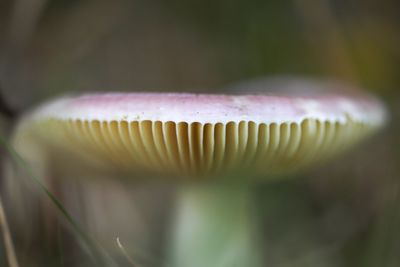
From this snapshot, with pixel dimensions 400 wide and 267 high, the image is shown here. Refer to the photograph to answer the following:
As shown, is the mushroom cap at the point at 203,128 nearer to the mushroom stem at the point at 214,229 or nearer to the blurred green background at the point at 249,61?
the mushroom stem at the point at 214,229

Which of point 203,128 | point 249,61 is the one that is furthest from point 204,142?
point 249,61

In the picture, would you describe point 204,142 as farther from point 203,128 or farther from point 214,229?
point 214,229

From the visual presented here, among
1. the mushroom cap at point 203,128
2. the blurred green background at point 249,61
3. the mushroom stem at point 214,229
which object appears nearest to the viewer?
the mushroom cap at point 203,128

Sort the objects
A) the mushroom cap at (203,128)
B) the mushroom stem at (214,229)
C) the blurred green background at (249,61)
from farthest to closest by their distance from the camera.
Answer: the blurred green background at (249,61) < the mushroom stem at (214,229) < the mushroom cap at (203,128)

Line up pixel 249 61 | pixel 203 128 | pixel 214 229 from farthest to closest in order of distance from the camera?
1. pixel 249 61
2. pixel 214 229
3. pixel 203 128

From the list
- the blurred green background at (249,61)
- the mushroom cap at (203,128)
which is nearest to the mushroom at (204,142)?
the mushroom cap at (203,128)

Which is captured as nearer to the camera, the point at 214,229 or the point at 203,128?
the point at 203,128

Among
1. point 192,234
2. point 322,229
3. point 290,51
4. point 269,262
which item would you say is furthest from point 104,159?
point 290,51
